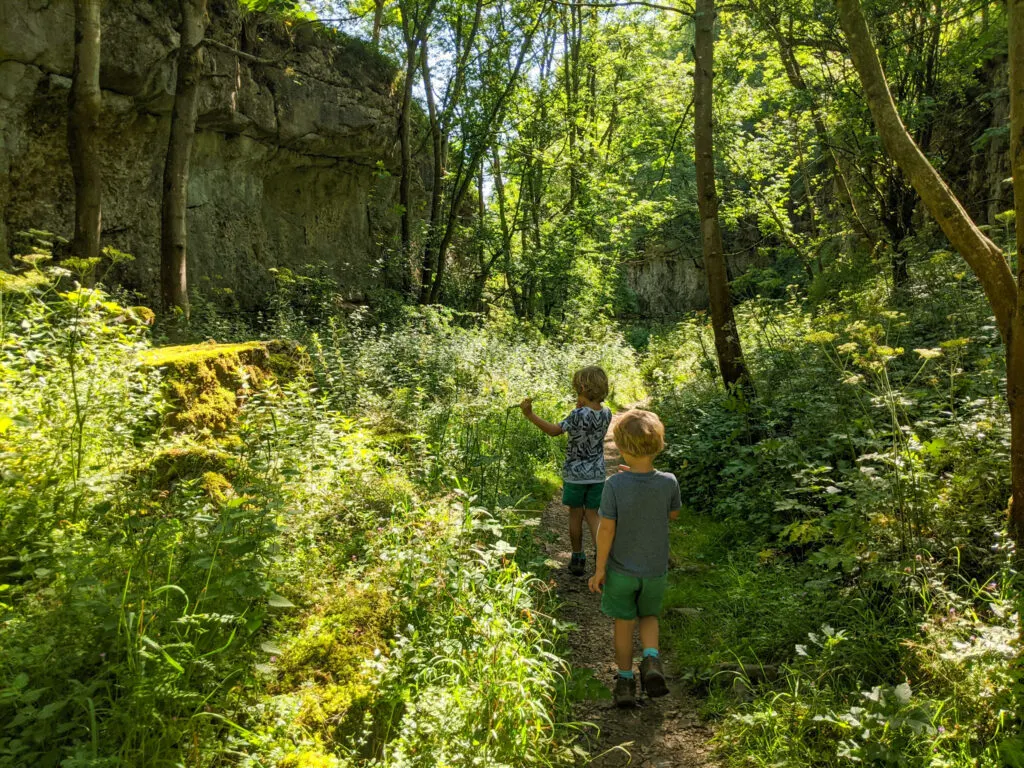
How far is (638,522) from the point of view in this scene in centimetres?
357

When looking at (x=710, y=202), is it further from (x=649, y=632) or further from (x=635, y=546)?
(x=649, y=632)

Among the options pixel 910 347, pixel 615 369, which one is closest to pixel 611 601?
pixel 910 347

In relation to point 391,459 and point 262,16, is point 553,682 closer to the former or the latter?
point 391,459

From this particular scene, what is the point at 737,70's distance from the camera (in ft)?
37.0

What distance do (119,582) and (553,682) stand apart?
7.35 feet

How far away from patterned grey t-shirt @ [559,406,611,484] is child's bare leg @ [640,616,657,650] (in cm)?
156

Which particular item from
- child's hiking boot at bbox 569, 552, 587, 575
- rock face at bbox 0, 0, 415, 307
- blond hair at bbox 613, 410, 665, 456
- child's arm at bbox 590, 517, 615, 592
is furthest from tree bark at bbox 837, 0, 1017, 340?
rock face at bbox 0, 0, 415, 307

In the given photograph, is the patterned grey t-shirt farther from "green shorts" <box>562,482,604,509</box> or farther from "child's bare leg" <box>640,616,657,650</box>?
"child's bare leg" <box>640,616,657,650</box>

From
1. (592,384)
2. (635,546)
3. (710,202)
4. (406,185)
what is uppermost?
(406,185)

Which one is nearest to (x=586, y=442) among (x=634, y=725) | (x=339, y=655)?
(x=634, y=725)

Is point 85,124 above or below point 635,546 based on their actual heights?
above

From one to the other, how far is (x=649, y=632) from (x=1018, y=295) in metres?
3.00

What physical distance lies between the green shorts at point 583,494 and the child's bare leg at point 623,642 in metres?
1.49

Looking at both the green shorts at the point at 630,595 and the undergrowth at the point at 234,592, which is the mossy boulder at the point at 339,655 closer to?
the undergrowth at the point at 234,592
